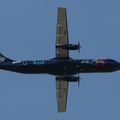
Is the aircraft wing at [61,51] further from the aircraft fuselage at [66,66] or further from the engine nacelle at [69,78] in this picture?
the aircraft fuselage at [66,66]

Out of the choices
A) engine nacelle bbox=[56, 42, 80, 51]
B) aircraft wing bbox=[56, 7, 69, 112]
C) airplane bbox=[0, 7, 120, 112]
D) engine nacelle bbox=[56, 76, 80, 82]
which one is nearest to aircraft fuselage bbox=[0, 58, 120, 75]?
airplane bbox=[0, 7, 120, 112]

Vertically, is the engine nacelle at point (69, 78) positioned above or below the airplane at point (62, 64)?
below

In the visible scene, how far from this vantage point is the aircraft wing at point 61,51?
330 ft

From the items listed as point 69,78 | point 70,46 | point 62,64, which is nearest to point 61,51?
point 70,46

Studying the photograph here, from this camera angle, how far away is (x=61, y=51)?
10294 centimetres

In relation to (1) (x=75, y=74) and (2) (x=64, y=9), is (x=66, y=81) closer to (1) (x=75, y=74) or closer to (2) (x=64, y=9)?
(1) (x=75, y=74)

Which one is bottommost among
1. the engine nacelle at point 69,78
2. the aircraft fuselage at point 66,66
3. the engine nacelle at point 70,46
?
the engine nacelle at point 69,78

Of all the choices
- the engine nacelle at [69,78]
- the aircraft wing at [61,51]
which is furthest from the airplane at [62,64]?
the engine nacelle at [69,78]

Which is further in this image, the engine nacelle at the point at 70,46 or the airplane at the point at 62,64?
the engine nacelle at the point at 70,46

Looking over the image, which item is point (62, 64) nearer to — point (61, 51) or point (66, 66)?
point (66, 66)

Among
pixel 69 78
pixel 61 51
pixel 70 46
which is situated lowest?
pixel 69 78

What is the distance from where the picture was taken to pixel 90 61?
334ft

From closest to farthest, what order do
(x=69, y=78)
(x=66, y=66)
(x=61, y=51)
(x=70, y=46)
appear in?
(x=66, y=66), (x=70, y=46), (x=61, y=51), (x=69, y=78)

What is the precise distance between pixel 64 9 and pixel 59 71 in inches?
325
